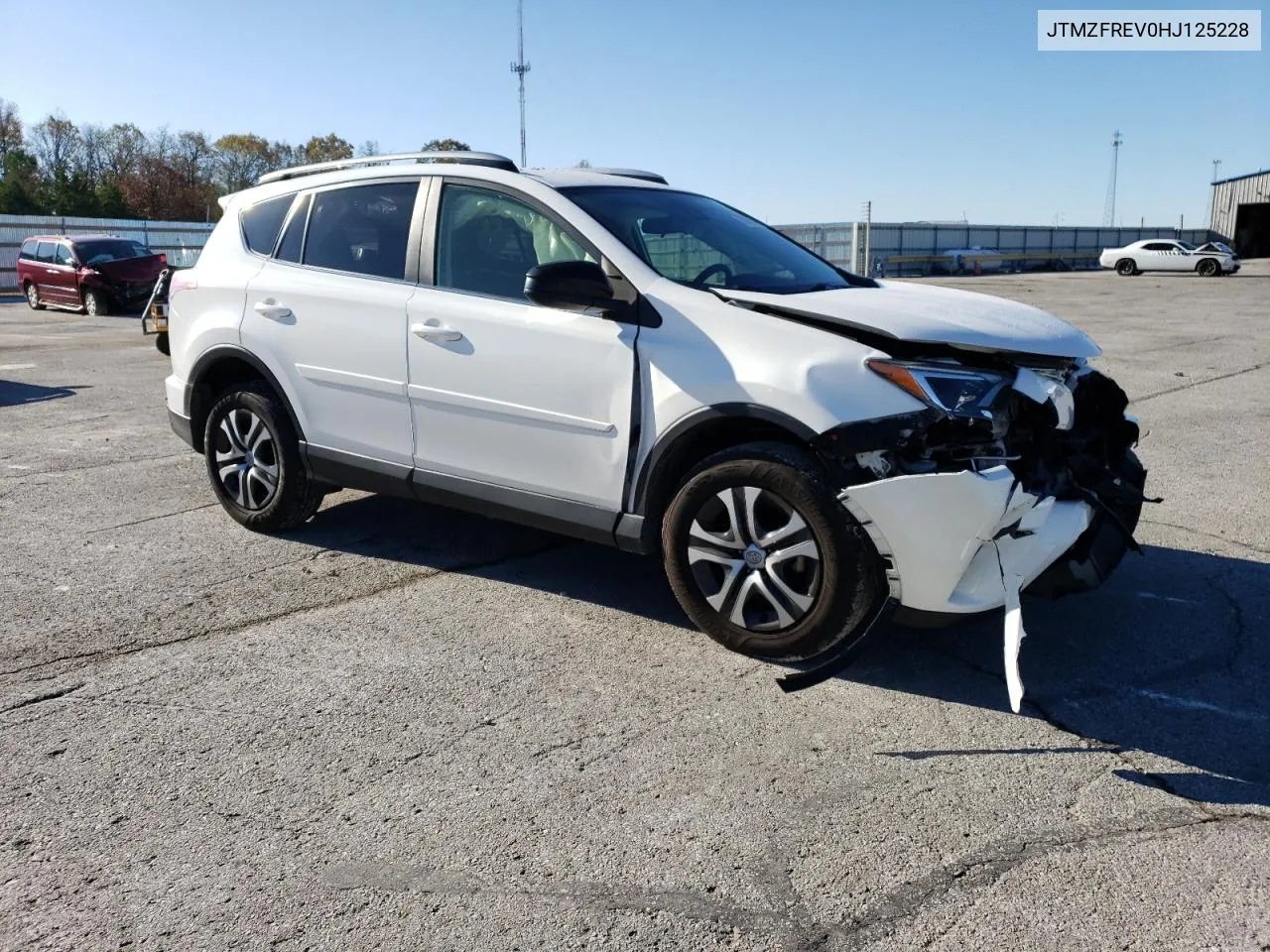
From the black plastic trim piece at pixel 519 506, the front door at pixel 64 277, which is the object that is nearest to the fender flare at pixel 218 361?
the black plastic trim piece at pixel 519 506

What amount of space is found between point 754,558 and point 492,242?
6.15 feet

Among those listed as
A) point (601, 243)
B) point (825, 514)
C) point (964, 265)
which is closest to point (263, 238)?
point (601, 243)

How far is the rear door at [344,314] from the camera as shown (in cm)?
497

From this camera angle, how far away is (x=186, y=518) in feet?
20.2

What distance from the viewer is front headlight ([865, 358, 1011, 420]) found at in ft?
12.0

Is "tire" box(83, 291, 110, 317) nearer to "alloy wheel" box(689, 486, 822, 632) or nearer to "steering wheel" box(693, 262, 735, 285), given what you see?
"steering wheel" box(693, 262, 735, 285)

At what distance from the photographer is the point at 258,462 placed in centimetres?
564

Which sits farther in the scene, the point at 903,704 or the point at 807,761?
the point at 903,704

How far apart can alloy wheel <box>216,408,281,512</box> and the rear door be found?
0.37 metres

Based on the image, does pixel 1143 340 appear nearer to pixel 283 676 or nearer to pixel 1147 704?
pixel 1147 704

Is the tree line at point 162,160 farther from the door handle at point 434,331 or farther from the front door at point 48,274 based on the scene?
the door handle at point 434,331

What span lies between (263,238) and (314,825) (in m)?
3.58

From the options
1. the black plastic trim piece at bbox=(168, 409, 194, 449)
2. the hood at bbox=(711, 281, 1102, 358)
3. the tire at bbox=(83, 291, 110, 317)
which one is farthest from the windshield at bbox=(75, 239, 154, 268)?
the hood at bbox=(711, 281, 1102, 358)

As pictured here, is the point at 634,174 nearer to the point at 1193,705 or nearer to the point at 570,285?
the point at 570,285
